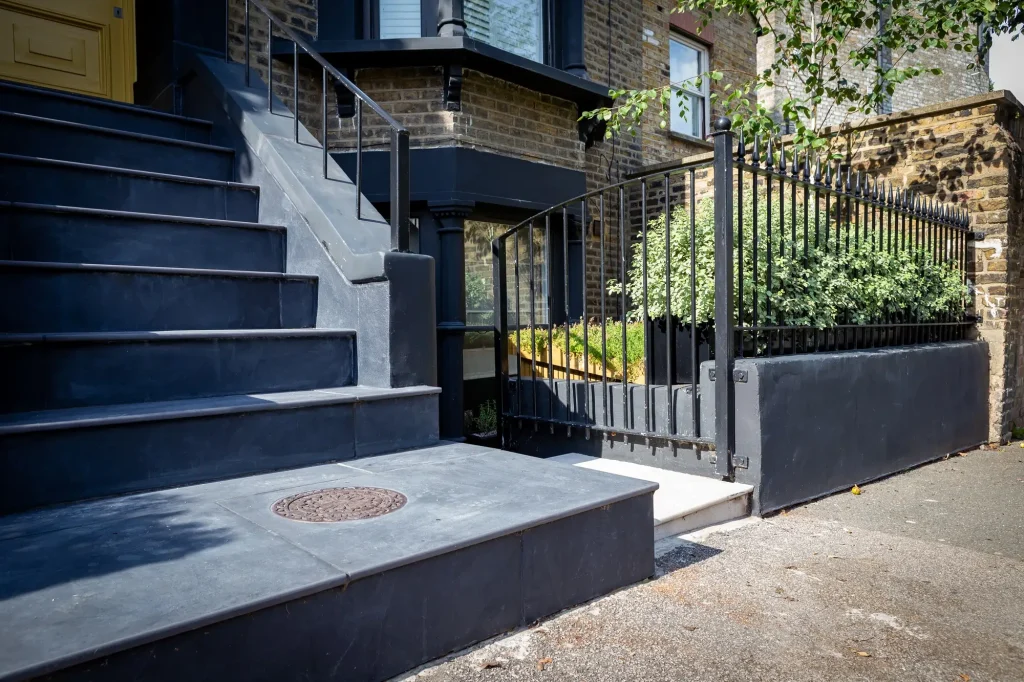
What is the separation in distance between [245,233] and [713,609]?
3014 mm

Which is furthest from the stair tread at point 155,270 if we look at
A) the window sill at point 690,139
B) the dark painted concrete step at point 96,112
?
the window sill at point 690,139

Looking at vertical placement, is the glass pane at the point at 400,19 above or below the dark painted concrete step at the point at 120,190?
above

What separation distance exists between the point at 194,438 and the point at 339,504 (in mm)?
695

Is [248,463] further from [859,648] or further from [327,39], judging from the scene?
[327,39]

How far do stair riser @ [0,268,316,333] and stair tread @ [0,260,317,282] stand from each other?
0.02 metres

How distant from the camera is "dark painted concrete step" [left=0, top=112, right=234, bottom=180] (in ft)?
12.7

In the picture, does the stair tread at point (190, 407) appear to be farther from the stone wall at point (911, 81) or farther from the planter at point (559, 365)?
the stone wall at point (911, 81)

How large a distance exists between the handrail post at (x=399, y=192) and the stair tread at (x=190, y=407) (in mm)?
741

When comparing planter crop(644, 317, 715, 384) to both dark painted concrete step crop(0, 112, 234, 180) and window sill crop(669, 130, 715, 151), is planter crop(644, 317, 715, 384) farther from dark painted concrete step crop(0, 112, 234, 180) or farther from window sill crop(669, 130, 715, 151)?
window sill crop(669, 130, 715, 151)

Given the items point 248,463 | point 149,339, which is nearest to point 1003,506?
point 248,463

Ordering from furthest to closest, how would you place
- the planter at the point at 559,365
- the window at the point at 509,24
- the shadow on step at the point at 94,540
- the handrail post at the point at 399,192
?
the window at the point at 509,24 < the planter at the point at 559,365 < the handrail post at the point at 399,192 < the shadow on step at the point at 94,540

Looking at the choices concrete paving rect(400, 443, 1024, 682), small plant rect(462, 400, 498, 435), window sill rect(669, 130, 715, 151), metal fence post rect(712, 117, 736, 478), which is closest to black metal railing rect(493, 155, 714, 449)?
metal fence post rect(712, 117, 736, 478)

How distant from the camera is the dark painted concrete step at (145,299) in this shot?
299 cm

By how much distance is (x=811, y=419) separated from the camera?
4.01m
